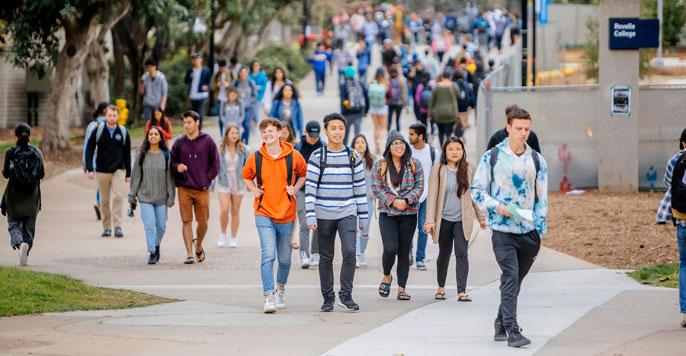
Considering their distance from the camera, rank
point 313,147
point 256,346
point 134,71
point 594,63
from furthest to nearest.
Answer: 1. point 594,63
2. point 134,71
3. point 313,147
4. point 256,346

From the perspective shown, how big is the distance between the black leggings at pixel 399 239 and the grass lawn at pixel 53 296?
2115 mm

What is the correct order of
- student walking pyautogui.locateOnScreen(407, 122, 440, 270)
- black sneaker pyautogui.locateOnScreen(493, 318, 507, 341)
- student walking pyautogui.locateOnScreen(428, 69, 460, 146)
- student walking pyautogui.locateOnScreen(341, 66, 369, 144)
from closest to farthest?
1. black sneaker pyautogui.locateOnScreen(493, 318, 507, 341)
2. student walking pyautogui.locateOnScreen(407, 122, 440, 270)
3. student walking pyautogui.locateOnScreen(428, 69, 460, 146)
4. student walking pyautogui.locateOnScreen(341, 66, 369, 144)

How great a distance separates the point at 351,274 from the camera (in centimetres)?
990

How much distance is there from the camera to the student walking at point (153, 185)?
42.7 ft

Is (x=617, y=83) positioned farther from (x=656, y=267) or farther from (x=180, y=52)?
(x=180, y=52)

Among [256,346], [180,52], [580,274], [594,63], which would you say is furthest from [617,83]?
[180,52]

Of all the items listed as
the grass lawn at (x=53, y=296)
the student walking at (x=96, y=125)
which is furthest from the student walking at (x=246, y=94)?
the grass lawn at (x=53, y=296)

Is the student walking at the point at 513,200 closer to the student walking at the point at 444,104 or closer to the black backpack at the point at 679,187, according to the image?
the black backpack at the point at 679,187

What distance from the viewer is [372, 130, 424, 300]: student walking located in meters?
10.4

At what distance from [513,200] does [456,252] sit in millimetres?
2495

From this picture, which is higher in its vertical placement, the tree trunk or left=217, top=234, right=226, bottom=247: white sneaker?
the tree trunk

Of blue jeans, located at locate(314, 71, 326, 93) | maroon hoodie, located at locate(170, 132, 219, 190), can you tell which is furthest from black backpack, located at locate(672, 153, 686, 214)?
blue jeans, located at locate(314, 71, 326, 93)

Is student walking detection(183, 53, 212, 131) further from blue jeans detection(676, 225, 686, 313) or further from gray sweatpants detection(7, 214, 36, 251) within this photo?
blue jeans detection(676, 225, 686, 313)

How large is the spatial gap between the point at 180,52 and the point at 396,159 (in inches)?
1171
